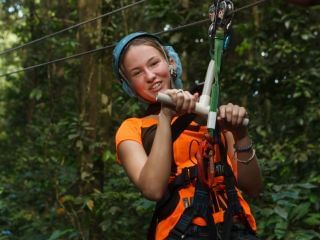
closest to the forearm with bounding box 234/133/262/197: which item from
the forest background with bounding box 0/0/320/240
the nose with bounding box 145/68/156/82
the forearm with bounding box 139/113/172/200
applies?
the forearm with bounding box 139/113/172/200

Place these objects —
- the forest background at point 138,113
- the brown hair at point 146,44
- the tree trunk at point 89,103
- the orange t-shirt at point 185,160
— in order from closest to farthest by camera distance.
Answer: the orange t-shirt at point 185,160, the brown hair at point 146,44, the forest background at point 138,113, the tree trunk at point 89,103

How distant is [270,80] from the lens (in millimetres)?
4973

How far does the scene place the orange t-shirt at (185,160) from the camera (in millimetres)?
1676

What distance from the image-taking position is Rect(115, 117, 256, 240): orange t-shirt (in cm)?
168

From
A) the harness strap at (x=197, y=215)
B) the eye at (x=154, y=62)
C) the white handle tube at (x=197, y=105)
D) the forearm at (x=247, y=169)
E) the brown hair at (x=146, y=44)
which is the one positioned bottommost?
the harness strap at (x=197, y=215)

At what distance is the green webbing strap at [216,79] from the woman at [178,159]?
5cm

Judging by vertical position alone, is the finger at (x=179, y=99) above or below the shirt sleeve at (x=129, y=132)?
above

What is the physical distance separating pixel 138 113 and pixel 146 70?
275 cm

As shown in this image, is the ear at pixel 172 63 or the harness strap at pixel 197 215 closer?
the harness strap at pixel 197 215

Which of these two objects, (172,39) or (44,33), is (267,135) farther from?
(44,33)

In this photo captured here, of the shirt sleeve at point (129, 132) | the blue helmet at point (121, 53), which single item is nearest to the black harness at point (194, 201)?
the shirt sleeve at point (129, 132)

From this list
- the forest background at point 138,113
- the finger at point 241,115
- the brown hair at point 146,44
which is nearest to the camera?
the finger at point 241,115

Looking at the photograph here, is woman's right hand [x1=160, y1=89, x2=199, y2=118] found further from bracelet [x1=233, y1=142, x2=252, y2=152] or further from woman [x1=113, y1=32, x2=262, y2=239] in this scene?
bracelet [x1=233, y1=142, x2=252, y2=152]

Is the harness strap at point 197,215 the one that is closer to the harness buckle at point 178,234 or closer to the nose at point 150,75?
the harness buckle at point 178,234
